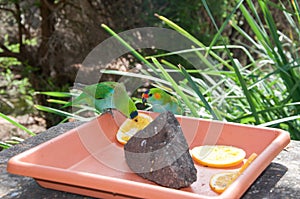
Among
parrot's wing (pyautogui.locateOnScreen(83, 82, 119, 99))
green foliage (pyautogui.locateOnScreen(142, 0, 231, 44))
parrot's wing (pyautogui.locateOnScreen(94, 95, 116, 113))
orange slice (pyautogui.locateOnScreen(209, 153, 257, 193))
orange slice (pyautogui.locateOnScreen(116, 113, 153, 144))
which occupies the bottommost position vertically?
green foliage (pyautogui.locateOnScreen(142, 0, 231, 44))

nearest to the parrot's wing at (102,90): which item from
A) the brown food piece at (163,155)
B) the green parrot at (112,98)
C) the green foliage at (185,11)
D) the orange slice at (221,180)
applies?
the green parrot at (112,98)

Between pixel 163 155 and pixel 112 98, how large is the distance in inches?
12.1

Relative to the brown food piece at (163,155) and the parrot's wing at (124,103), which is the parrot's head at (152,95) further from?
the brown food piece at (163,155)

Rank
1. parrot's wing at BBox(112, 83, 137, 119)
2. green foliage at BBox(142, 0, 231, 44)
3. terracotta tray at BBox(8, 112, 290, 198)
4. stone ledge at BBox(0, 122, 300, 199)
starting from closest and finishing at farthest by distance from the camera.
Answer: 1. terracotta tray at BBox(8, 112, 290, 198)
2. stone ledge at BBox(0, 122, 300, 199)
3. parrot's wing at BBox(112, 83, 137, 119)
4. green foliage at BBox(142, 0, 231, 44)

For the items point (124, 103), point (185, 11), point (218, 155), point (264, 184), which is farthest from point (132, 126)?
point (185, 11)

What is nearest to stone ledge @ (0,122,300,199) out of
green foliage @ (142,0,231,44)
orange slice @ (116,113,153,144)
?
orange slice @ (116,113,153,144)

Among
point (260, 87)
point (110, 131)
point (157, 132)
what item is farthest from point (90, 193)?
point (260, 87)

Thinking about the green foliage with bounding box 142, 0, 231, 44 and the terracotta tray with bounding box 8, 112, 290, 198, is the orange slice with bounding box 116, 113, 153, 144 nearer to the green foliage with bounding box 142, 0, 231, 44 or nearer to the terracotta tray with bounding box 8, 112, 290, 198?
the terracotta tray with bounding box 8, 112, 290, 198

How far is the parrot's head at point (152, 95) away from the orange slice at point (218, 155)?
0.19 meters

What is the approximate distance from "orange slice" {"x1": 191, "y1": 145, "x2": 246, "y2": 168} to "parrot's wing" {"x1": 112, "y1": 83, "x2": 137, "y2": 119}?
174 millimetres

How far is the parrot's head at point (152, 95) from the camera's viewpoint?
3.92ft

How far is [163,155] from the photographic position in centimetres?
90

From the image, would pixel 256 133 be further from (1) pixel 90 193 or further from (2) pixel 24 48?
(2) pixel 24 48

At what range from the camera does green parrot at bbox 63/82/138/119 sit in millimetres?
1129
